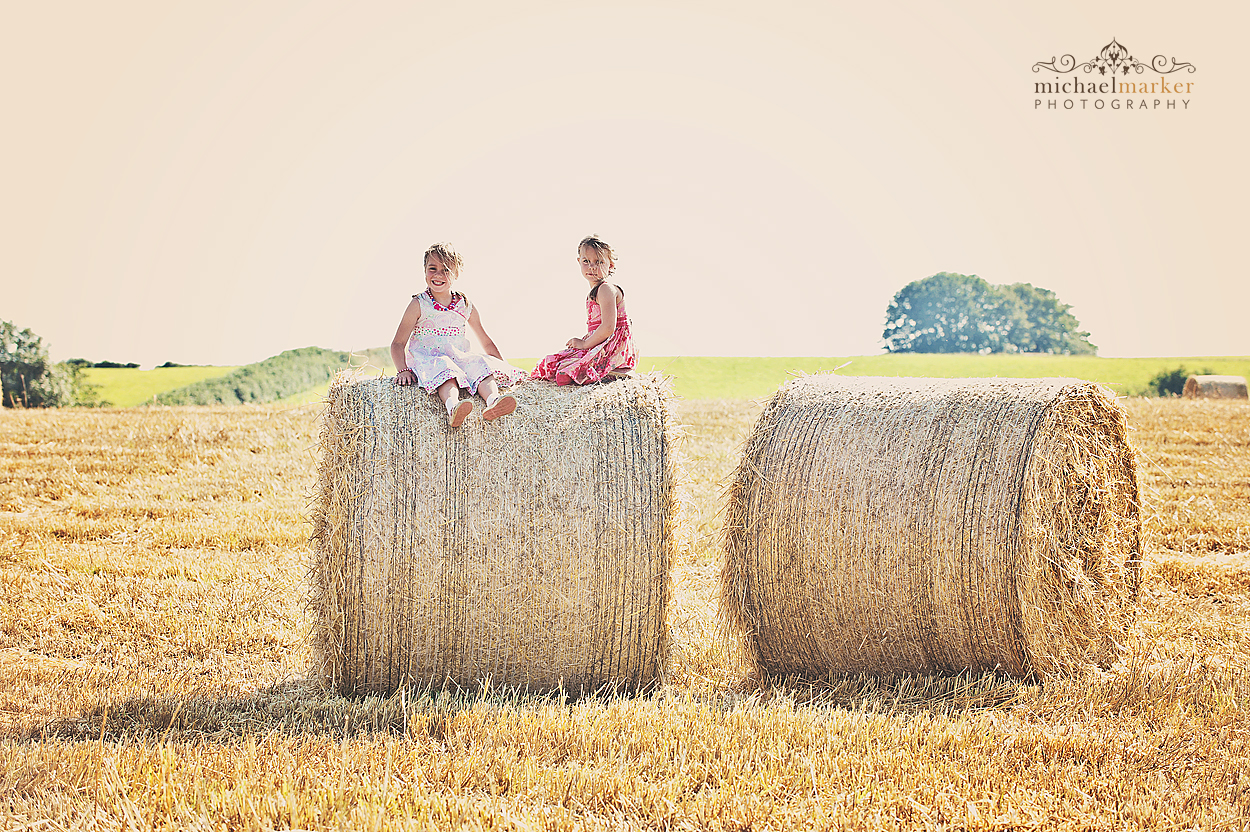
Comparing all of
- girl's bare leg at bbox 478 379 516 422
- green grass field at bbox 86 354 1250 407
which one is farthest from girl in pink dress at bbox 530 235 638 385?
green grass field at bbox 86 354 1250 407

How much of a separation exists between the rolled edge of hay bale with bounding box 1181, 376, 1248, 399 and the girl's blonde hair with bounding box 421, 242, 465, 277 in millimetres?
23123

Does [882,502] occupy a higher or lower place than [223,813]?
higher

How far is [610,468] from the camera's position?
197 inches

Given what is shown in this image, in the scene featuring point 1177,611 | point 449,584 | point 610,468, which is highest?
point 610,468

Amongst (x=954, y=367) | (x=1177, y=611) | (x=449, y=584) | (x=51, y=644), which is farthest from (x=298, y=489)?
(x=954, y=367)

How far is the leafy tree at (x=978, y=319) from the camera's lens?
2030 inches

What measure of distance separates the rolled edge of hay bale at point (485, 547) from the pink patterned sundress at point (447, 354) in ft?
0.56

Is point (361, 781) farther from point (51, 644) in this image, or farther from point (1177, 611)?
point (1177, 611)

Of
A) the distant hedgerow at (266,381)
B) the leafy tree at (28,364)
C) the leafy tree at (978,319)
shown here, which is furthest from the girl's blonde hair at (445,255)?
the leafy tree at (978,319)

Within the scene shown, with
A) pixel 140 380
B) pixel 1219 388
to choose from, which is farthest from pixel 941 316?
pixel 140 380

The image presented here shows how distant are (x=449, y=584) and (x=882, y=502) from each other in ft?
7.13

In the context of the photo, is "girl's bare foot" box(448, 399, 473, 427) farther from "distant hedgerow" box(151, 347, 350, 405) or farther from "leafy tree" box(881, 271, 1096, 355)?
"leafy tree" box(881, 271, 1096, 355)

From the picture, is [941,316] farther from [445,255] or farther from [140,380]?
[445,255]

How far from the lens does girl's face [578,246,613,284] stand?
562cm
